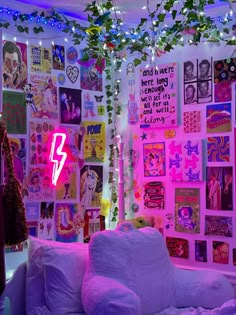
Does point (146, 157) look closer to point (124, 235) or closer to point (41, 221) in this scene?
point (41, 221)

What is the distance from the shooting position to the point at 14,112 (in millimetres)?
3838

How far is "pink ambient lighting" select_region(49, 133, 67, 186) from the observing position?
407cm

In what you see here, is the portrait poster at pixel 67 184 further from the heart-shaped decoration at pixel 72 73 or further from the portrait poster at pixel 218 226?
the portrait poster at pixel 218 226

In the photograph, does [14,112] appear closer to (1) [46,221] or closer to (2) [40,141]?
(2) [40,141]

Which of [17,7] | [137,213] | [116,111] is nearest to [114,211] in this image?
[137,213]

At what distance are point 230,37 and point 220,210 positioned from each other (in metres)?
1.39

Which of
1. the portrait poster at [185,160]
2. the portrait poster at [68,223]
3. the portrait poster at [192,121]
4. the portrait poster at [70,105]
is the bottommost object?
the portrait poster at [68,223]

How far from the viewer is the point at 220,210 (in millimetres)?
3955

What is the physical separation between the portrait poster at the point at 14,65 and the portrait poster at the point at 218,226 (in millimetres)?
1870

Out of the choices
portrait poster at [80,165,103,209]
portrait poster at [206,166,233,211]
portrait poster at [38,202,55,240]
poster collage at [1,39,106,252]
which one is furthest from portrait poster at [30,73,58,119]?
portrait poster at [206,166,233,211]

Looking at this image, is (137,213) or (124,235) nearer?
(124,235)

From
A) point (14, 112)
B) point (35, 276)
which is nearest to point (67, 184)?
point (14, 112)

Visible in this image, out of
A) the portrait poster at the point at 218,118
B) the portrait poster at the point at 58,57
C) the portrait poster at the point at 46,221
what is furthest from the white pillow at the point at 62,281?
the portrait poster at the point at 58,57

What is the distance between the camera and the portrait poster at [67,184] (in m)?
4.15
